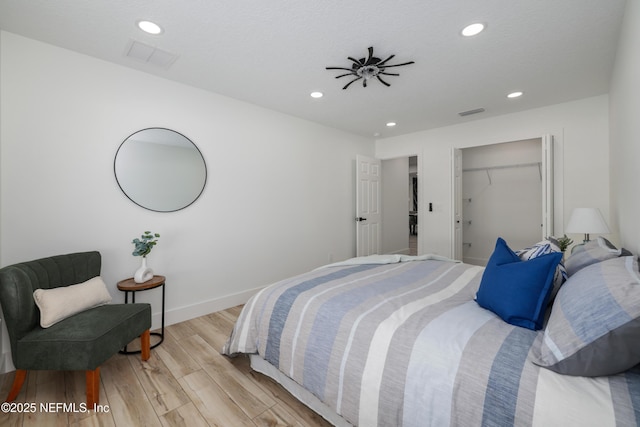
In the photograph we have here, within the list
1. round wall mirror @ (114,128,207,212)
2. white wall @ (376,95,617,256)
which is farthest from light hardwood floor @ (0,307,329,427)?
white wall @ (376,95,617,256)

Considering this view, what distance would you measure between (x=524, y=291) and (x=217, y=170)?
3.07 m

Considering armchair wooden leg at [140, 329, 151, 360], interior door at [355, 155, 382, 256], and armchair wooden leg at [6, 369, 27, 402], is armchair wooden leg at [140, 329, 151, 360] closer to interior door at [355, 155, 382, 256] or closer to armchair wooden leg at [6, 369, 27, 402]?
armchair wooden leg at [6, 369, 27, 402]

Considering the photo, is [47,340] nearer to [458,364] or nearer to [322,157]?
[458,364]

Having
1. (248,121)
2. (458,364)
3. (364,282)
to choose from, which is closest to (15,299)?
(364,282)

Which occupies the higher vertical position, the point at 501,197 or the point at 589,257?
the point at 501,197

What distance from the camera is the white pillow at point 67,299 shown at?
5.90ft

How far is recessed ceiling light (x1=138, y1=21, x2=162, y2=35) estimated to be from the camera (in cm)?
202

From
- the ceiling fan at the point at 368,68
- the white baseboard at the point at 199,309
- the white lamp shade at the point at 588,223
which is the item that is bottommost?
the white baseboard at the point at 199,309

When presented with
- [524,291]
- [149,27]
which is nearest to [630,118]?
[524,291]

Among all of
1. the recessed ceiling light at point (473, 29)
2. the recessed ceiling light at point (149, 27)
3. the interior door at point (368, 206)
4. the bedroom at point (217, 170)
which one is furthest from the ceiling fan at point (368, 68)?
the interior door at point (368, 206)

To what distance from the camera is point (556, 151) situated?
3641 mm

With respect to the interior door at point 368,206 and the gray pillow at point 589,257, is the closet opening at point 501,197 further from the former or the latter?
the gray pillow at point 589,257

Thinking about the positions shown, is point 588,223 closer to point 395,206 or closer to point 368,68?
point 368,68

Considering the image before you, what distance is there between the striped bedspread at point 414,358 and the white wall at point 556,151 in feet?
8.87
